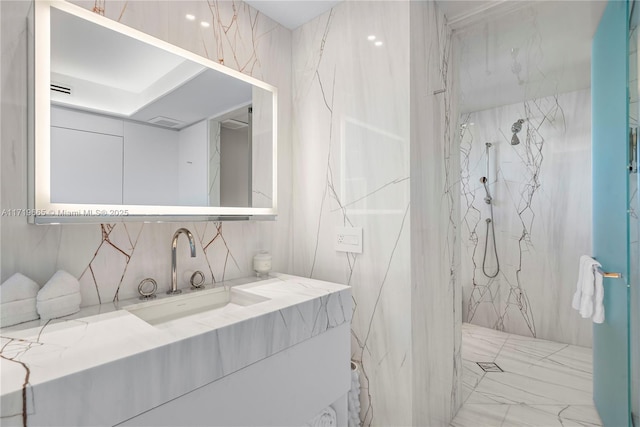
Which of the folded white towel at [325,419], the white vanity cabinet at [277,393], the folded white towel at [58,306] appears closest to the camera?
the white vanity cabinet at [277,393]

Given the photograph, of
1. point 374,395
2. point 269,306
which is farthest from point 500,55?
point 374,395

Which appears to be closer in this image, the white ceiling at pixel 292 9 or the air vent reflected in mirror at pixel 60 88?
the air vent reflected in mirror at pixel 60 88

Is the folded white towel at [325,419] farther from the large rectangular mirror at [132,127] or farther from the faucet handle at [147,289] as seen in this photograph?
the large rectangular mirror at [132,127]

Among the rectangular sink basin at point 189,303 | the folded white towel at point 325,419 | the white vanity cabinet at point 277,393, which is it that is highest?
the rectangular sink basin at point 189,303

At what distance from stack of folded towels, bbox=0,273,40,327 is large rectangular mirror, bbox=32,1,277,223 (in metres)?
0.21

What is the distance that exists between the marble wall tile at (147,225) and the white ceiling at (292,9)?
0.05m

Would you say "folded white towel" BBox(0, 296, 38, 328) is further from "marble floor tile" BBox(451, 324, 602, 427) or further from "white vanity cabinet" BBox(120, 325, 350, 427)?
"marble floor tile" BBox(451, 324, 602, 427)

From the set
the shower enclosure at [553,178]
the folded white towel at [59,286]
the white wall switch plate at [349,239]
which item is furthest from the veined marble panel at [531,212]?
the folded white towel at [59,286]

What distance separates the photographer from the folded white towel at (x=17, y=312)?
3.08 ft

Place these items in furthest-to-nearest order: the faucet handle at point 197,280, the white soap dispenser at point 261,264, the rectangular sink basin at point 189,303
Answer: the white soap dispenser at point 261,264 → the faucet handle at point 197,280 → the rectangular sink basin at point 189,303

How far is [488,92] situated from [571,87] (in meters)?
0.36

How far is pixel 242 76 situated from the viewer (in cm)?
165

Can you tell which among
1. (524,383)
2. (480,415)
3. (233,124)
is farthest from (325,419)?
(233,124)

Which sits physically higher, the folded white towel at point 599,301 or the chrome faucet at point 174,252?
the chrome faucet at point 174,252
